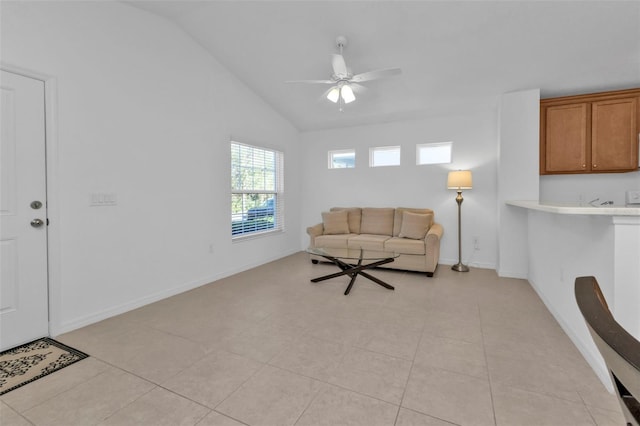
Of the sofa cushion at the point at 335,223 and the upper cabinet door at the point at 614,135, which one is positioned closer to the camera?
the upper cabinet door at the point at 614,135

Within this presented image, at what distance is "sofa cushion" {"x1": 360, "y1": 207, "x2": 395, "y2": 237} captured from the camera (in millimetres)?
5039

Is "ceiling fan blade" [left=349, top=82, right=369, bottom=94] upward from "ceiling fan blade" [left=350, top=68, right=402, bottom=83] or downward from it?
upward

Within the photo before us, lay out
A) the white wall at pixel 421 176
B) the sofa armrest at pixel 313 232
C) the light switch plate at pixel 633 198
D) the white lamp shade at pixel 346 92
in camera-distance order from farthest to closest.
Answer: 1. the sofa armrest at pixel 313 232
2. the white wall at pixel 421 176
3. the white lamp shade at pixel 346 92
4. the light switch plate at pixel 633 198

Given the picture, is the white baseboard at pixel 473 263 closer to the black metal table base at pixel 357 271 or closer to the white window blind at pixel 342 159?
the black metal table base at pixel 357 271

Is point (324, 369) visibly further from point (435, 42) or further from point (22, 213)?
point (435, 42)

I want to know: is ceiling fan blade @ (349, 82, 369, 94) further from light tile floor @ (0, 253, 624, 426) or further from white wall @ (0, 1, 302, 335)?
light tile floor @ (0, 253, 624, 426)

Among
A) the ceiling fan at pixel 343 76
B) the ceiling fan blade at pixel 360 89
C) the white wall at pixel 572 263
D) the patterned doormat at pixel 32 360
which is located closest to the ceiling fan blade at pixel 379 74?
the ceiling fan at pixel 343 76

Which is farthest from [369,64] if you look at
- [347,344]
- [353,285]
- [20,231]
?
[20,231]

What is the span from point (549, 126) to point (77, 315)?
5.73 metres

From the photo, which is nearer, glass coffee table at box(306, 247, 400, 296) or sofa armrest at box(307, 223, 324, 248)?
glass coffee table at box(306, 247, 400, 296)

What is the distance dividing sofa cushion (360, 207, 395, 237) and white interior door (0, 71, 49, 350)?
4176 mm

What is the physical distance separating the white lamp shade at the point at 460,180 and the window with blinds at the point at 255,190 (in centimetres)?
292

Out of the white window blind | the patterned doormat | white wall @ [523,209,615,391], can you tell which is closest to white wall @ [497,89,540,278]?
white wall @ [523,209,615,391]

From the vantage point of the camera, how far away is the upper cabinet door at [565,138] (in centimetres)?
371
